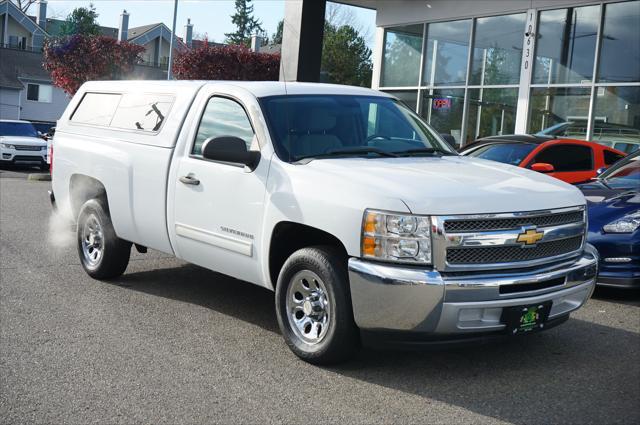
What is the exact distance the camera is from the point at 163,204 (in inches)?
258

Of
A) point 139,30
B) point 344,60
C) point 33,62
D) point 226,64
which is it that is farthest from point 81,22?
point 226,64

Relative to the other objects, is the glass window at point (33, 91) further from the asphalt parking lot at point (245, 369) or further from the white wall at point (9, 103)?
the asphalt parking lot at point (245, 369)

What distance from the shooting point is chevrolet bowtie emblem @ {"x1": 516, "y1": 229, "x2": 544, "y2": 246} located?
193 inches

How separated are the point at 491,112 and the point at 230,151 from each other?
14815mm

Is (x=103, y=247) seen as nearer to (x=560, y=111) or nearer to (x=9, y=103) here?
(x=560, y=111)

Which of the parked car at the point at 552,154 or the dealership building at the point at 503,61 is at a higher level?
the dealership building at the point at 503,61

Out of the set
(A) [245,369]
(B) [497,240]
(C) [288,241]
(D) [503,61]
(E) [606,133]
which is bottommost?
(A) [245,369]

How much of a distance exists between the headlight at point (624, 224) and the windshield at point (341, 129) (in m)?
2.08

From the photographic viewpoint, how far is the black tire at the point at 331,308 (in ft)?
Answer: 16.3

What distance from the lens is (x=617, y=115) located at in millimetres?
16391

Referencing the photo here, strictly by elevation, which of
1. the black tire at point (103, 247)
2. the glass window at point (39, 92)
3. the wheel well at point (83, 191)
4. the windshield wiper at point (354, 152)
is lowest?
the black tire at point (103, 247)

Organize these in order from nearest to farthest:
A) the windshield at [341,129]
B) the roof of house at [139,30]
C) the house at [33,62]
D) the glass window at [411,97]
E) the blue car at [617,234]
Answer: the windshield at [341,129], the blue car at [617,234], the glass window at [411,97], the house at [33,62], the roof of house at [139,30]

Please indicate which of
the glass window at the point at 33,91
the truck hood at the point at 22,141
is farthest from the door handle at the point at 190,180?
the glass window at the point at 33,91

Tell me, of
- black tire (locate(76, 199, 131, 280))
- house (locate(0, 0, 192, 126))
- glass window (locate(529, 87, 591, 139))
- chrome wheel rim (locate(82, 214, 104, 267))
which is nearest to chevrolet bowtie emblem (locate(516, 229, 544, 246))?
black tire (locate(76, 199, 131, 280))
